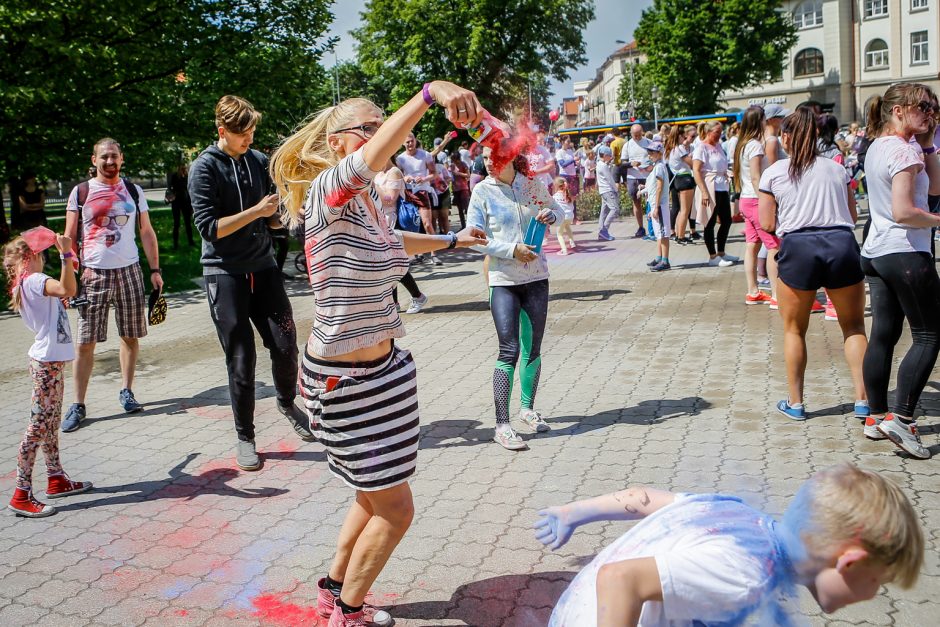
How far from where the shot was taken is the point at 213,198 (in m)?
4.81

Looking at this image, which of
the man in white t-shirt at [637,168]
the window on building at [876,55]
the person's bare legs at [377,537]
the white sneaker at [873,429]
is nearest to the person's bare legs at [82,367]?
the person's bare legs at [377,537]

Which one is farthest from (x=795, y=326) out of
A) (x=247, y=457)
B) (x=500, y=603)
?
(x=247, y=457)

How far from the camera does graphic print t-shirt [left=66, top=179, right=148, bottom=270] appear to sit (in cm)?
610

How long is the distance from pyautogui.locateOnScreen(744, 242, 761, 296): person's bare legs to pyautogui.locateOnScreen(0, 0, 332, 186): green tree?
752 centimetres

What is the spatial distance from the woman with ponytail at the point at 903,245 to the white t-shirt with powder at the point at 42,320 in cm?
453

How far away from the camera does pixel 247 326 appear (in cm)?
502

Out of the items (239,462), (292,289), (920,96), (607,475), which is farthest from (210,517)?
(292,289)

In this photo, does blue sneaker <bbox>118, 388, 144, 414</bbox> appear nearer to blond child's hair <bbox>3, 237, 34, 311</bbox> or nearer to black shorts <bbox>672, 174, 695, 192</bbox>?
blond child's hair <bbox>3, 237, 34, 311</bbox>

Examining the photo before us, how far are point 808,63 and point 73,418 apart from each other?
67.9 meters

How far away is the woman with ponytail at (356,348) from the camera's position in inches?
114

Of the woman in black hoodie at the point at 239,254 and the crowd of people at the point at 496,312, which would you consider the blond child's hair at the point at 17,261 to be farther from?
the woman in black hoodie at the point at 239,254

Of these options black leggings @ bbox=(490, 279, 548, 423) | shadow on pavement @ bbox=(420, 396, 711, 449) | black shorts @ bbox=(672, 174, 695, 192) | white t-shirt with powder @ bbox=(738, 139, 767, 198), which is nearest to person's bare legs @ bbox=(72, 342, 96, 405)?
shadow on pavement @ bbox=(420, 396, 711, 449)

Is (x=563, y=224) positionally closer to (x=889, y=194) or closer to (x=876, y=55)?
(x=889, y=194)

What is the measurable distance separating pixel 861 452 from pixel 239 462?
3666 mm
